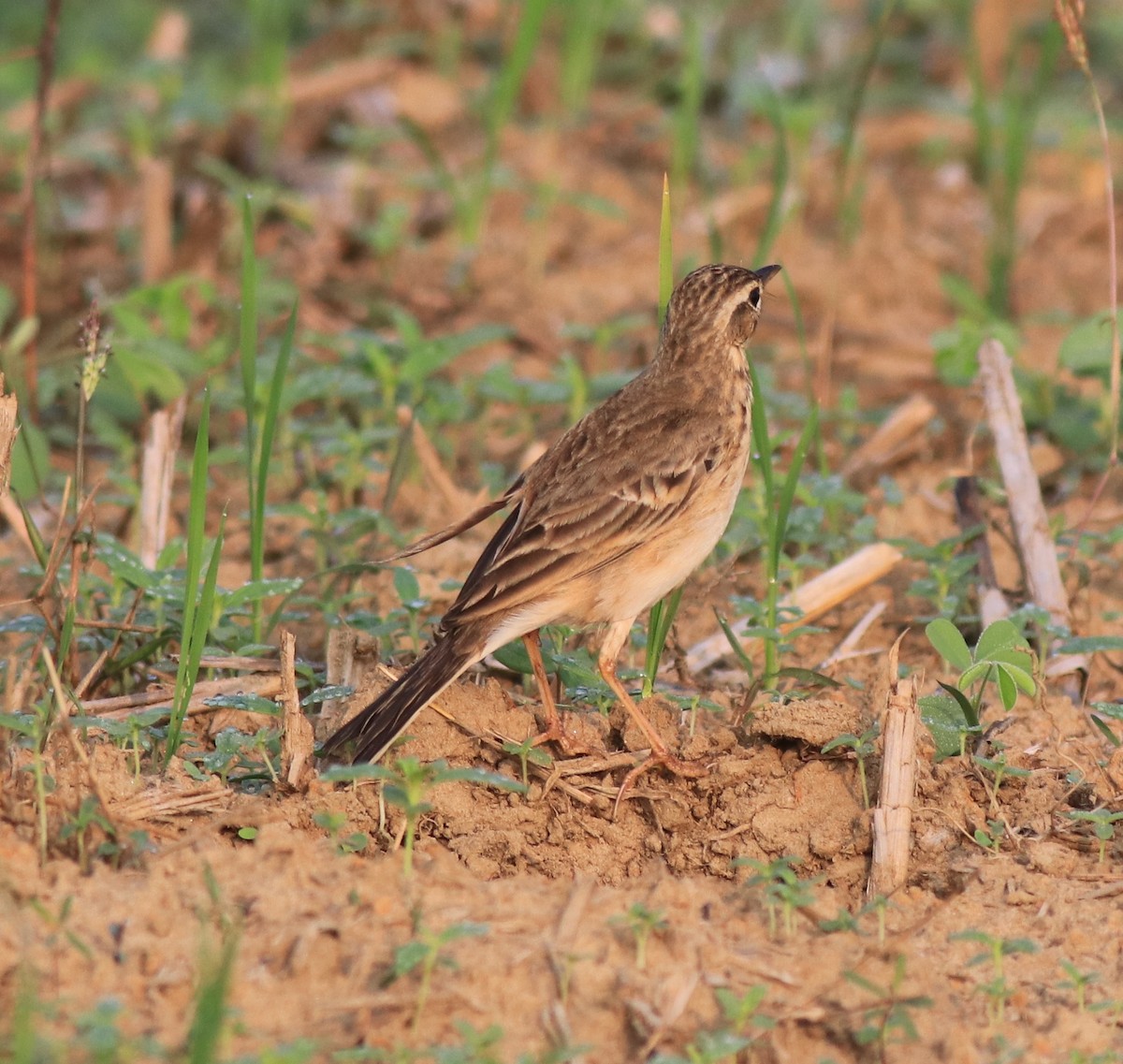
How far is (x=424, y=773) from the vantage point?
4.09m

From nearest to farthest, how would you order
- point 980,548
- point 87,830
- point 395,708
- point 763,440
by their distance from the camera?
1. point 87,830
2. point 395,708
3. point 763,440
4. point 980,548

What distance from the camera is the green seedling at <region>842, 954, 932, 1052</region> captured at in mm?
3631

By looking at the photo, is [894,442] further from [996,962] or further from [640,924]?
[640,924]

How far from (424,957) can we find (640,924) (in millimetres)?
529

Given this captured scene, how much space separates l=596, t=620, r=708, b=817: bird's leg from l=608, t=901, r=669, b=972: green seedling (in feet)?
2.96

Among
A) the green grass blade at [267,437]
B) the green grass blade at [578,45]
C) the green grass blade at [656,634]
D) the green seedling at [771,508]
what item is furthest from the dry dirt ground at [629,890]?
the green grass blade at [578,45]

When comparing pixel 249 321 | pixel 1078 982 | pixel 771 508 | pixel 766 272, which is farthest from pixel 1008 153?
pixel 1078 982

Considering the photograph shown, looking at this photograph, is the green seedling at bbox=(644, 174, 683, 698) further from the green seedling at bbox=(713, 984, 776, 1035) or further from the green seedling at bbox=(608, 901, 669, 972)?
the green seedling at bbox=(713, 984, 776, 1035)

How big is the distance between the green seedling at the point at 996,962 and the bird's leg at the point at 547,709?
1331 mm

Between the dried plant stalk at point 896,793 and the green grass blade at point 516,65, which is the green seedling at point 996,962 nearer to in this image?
the dried plant stalk at point 896,793

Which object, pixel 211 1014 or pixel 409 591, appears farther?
pixel 409 591

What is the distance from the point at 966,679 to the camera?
4.80 meters

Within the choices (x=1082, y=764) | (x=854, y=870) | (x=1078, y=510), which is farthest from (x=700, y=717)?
(x=1078, y=510)

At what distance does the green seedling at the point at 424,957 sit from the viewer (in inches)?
141
